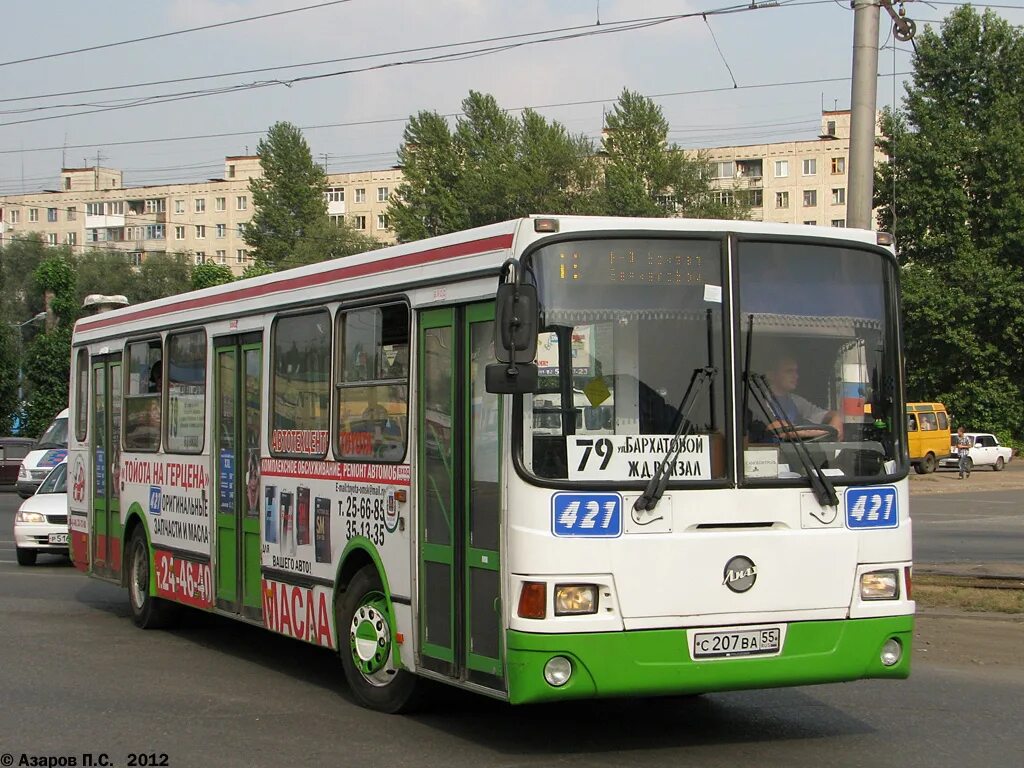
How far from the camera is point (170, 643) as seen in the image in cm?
1216

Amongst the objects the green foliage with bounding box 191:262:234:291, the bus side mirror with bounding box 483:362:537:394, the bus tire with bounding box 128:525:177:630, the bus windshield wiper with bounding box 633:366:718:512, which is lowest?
the bus tire with bounding box 128:525:177:630

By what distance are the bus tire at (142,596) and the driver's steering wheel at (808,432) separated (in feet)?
23.1

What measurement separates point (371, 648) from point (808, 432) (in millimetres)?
2983

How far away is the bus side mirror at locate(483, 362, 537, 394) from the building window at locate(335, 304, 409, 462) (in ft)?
5.28

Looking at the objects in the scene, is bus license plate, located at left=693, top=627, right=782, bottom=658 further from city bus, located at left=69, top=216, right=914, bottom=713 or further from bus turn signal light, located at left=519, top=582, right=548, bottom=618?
bus turn signal light, located at left=519, top=582, right=548, bottom=618

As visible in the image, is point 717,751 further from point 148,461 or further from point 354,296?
point 148,461

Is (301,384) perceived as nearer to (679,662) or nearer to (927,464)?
(679,662)

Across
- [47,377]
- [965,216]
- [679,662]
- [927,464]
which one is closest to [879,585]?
[679,662]

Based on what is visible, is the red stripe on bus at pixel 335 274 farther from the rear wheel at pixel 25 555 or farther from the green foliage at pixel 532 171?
the green foliage at pixel 532 171

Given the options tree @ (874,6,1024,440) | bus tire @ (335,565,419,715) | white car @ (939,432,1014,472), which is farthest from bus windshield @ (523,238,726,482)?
tree @ (874,6,1024,440)

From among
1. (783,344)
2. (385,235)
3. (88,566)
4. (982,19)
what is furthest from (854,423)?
(385,235)

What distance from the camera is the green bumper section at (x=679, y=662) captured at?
7.04 m

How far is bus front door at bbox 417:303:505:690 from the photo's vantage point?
7.54 metres

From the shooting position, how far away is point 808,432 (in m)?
7.62
